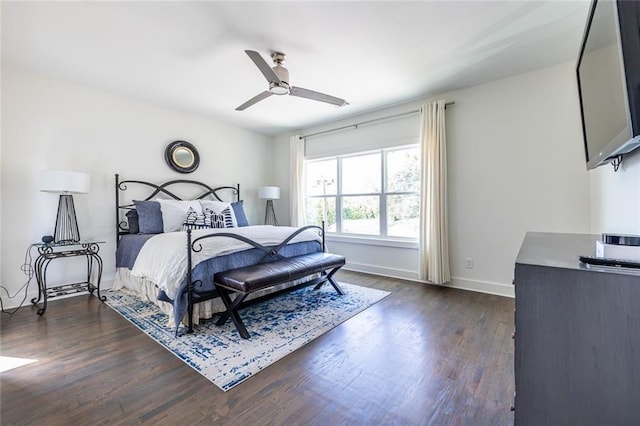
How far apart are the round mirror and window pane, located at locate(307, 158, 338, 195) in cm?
192

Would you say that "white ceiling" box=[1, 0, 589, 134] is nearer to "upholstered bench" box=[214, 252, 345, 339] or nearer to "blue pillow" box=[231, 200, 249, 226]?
"blue pillow" box=[231, 200, 249, 226]

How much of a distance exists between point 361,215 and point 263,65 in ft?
9.15

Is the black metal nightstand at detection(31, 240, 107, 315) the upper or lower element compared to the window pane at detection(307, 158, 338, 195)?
lower

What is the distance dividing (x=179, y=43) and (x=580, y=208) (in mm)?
4092

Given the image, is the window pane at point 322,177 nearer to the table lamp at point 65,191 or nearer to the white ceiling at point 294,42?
the white ceiling at point 294,42

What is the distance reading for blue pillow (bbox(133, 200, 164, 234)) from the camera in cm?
341

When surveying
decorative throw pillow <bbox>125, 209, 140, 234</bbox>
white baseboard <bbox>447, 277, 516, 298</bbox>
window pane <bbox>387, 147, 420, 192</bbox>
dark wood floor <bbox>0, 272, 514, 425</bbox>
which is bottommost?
dark wood floor <bbox>0, 272, 514, 425</bbox>

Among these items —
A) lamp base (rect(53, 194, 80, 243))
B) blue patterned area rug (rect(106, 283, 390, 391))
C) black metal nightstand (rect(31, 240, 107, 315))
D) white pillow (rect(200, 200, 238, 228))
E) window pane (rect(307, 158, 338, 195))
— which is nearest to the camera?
blue patterned area rug (rect(106, 283, 390, 391))

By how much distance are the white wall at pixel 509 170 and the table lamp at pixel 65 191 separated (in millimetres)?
3981

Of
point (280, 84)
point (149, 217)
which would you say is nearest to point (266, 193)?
point (149, 217)

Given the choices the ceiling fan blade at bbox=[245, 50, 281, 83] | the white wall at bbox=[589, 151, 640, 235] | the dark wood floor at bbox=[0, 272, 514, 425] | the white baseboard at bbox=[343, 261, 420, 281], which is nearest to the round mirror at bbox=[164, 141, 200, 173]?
the dark wood floor at bbox=[0, 272, 514, 425]

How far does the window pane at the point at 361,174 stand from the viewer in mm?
4312

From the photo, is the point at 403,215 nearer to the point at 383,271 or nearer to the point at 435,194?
the point at 435,194

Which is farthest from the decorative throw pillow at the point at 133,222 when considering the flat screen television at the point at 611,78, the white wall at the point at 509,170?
the flat screen television at the point at 611,78
